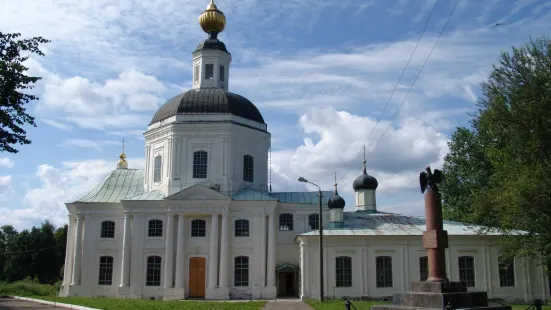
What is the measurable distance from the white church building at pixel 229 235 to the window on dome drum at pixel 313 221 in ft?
0.21

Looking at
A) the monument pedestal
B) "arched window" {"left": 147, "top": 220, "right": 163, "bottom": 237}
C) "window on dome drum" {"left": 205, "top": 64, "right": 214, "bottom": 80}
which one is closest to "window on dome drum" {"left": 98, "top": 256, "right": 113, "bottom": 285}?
"arched window" {"left": 147, "top": 220, "right": 163, "bottom": 237}

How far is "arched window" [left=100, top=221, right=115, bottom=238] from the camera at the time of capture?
34.1m

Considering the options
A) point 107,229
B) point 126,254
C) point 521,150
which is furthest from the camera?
point 107,229

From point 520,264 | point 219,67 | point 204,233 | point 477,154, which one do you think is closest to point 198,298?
point 204,233

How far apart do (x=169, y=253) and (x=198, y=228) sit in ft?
7.38

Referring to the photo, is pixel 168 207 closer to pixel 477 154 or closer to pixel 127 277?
pixel 127 277

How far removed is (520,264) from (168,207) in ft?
65.8

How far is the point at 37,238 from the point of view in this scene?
59.7 metres

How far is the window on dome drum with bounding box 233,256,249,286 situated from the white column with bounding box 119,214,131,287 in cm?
630

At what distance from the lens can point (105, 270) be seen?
33562mm

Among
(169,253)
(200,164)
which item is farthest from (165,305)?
(200,164)

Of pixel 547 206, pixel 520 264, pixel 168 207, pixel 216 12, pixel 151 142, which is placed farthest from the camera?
pixel 216 12

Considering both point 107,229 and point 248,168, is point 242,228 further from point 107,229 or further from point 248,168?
point 107,229

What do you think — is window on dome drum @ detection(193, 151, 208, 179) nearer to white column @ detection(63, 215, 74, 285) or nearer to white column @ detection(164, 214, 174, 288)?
white column @ detection(164, 214, 174, 288)
